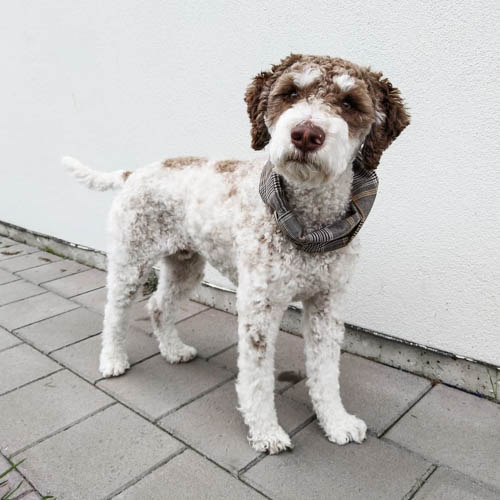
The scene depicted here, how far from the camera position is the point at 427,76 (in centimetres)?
249

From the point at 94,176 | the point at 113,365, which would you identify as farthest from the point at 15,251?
the point at 113,365

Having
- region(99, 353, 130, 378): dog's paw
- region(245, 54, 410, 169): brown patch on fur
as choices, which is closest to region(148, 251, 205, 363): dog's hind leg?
region(99, 353, 130, 378): dog's paw

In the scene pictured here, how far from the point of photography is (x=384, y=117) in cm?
183

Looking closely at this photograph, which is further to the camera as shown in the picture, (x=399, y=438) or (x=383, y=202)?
A: (x=383, y=202)

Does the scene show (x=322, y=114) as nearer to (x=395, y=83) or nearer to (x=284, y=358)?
(x=395, y=83)

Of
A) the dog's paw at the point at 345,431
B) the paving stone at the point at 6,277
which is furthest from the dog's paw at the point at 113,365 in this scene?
the paving stone at the point at 6,277

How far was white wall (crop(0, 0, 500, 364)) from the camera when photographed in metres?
2.43

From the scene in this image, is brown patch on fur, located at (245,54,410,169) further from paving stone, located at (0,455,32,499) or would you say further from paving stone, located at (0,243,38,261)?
paving stone, located at (0,243,38,261)

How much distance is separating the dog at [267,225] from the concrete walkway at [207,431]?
142mm

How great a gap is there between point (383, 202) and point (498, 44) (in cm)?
97

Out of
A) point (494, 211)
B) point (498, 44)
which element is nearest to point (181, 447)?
point (494, 211)

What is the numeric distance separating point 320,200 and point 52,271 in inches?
147

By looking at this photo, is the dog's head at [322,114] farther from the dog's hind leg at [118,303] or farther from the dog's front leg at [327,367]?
the dog's hind leg at [118,303]

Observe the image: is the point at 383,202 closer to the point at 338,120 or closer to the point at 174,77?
the point at 338,120
